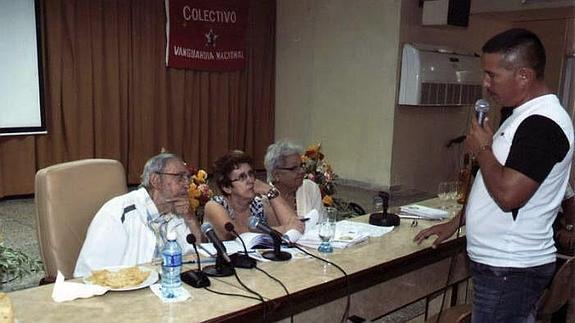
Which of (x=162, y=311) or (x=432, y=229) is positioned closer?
(x=162, y=311)

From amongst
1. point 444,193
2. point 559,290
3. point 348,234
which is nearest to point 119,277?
point 348,234

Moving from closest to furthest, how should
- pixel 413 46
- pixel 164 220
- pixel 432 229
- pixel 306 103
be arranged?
pixel 164 220 < pixel 432 229 < pixel 413 46 < pixel 306 103

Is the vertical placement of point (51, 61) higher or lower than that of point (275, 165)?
higher

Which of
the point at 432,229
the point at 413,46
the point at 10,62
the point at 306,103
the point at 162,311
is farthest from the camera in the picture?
the point at 306,103

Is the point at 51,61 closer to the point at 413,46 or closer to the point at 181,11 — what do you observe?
the point at 181,11

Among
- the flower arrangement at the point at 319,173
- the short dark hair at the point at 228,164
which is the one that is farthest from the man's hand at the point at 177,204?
the flower arrangement at the point at 319,173

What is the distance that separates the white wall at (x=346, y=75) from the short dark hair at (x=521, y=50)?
398 centimetres

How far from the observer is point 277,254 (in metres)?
1.53

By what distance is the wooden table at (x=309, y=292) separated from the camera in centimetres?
113

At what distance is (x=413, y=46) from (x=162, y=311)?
14.7ft

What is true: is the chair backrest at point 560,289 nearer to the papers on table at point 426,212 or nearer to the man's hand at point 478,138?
the man's hand at point 478,138

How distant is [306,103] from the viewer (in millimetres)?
5652

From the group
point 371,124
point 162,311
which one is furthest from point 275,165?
point 371,124

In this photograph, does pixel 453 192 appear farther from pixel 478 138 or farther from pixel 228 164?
pixel 478 138
